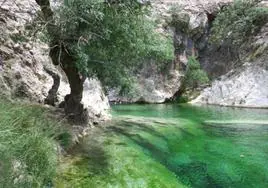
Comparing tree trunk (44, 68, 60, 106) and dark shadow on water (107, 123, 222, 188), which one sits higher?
tree trunk (44, 68, 60, 106)

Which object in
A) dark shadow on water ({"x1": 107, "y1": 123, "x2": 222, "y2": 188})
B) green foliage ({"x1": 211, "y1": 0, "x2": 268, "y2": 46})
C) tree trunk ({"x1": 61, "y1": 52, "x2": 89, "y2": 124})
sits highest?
green foliage ({"x1": 211, "y1": 0, "x2": 268, "y2": 46})

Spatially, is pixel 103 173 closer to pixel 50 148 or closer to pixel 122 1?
pixel 50 148

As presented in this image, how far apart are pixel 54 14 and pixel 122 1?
237 centimetres

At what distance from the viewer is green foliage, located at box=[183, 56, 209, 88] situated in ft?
143

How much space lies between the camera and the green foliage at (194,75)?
143 feet

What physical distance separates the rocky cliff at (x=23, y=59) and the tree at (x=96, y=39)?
47.0 inches

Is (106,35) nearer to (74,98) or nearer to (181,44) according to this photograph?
(74,98)

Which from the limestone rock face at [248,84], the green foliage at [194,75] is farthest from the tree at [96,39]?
the green foliage at [194,75]

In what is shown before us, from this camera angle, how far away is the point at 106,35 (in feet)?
44.1

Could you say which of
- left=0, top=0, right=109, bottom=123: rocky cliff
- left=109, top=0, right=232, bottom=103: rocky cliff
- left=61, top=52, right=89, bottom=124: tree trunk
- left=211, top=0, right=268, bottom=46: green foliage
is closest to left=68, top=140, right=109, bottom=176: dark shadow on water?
left=61, top=52, right=89, bottom=124: tree trunk

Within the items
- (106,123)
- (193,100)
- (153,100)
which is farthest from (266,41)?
(106,123)

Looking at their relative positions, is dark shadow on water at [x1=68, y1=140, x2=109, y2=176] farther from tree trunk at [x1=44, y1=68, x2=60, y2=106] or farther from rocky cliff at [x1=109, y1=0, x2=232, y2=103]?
rocky cliff at [x1=109, y1=0, x2=232, y2=103]

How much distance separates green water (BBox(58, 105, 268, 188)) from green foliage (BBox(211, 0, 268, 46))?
22.6 meters

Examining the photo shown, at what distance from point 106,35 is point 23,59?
6.03m
